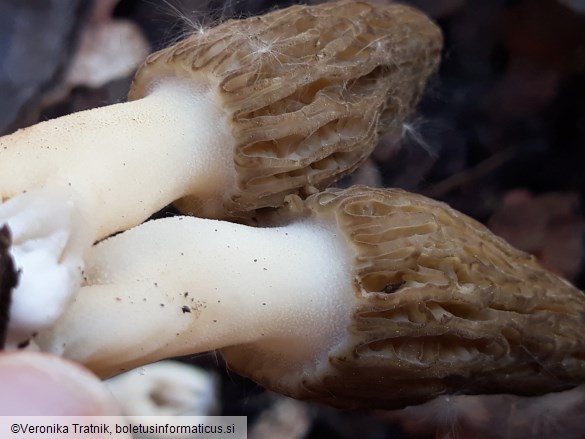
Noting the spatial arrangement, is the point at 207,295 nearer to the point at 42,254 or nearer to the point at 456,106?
the point at 42,254

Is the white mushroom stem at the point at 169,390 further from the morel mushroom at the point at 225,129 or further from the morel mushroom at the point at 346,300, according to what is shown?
the morel mushroom at the point at 225,129

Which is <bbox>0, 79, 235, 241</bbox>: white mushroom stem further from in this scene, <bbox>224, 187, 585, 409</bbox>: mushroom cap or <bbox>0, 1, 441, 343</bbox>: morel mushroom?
<bbox>224, 187, 585, 409</bbox>: mushroom cap

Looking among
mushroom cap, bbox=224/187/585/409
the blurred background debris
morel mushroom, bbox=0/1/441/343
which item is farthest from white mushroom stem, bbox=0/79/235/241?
the blurred background debris

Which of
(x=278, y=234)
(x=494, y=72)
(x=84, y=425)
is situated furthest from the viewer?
(x=494, y=72)

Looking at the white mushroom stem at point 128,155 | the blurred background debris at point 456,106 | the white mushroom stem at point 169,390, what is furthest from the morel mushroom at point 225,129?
the white mushroom stem at point 169,390

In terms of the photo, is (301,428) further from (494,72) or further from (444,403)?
(494,72)

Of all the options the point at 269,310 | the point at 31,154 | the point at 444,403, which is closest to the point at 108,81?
the point at 31,154

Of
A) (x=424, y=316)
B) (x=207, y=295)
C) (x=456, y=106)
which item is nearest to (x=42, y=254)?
(x=207, y=295)
